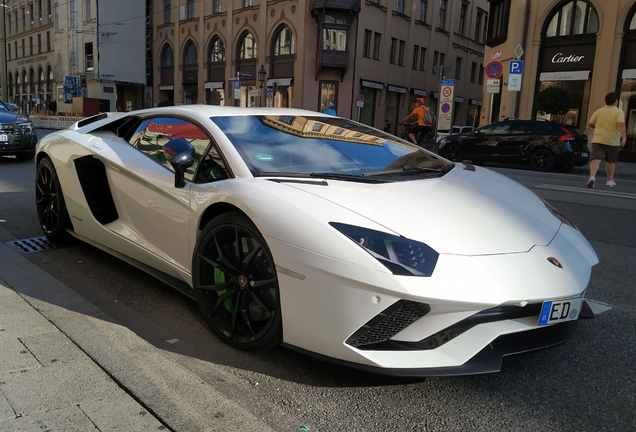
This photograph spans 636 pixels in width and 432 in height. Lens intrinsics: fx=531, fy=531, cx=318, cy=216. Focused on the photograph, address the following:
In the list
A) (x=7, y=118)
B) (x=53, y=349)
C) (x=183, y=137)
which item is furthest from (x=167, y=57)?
(x=53, y=349)

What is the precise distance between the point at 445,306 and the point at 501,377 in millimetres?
700

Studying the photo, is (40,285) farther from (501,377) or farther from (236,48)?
(236,48)

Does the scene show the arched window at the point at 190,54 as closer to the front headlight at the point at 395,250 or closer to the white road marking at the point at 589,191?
the white road marking at the point at 589,191

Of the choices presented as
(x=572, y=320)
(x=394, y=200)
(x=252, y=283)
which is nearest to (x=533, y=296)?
(x=572, y=320)

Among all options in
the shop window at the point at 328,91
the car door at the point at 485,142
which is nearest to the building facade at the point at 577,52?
the car door at the point at 485,142

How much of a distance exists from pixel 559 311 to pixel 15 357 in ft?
8.72

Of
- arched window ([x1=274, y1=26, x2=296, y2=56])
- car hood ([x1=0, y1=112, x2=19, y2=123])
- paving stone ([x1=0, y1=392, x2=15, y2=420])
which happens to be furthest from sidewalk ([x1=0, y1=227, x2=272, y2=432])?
arched window ([x1=274, y1=26, x2=296, y2=56])

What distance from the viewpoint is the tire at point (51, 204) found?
4625 millimetres

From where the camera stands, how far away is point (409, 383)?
8.42 ft

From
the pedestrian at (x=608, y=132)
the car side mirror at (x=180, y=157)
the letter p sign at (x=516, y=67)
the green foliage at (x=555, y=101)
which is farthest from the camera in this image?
the green foliage at (x=555, y=101)

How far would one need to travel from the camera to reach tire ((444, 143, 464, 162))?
54.0 ft

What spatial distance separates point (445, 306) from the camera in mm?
2195

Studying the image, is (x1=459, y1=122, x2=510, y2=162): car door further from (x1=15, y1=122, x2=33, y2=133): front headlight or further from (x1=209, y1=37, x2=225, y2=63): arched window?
(x1=209, y1=37, x2=225, y2=63): arched window

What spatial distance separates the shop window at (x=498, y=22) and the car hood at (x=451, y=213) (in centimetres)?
2563
